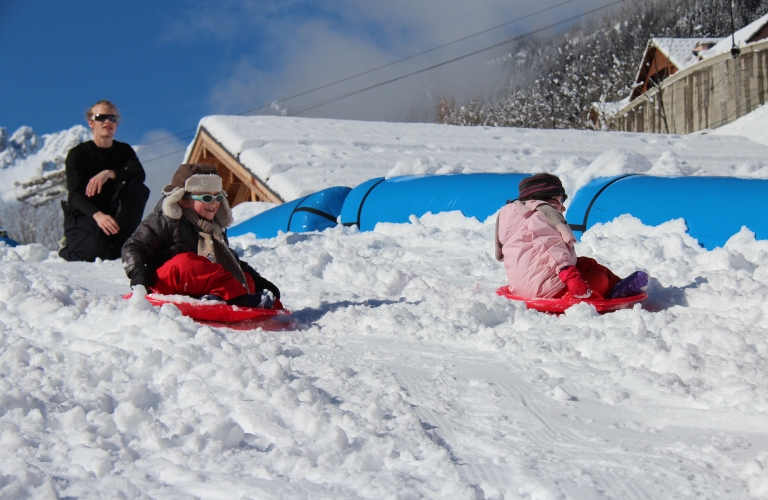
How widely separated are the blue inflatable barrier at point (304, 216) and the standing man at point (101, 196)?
92.2 inches

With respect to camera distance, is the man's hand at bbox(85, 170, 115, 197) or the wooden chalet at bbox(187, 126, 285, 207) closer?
the man's hand at bbox(85, 170, 115, 197)

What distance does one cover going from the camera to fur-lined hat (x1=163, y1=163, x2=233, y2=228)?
11.2 feet

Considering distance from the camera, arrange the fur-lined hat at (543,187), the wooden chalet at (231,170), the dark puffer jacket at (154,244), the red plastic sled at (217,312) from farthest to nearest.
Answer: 1. the wooden chalet at (231,170)
2. the fur-lined hat at (543,187)
3. the dark puffer jacket at (154,244)
4. the red plastic sled at (217,312)

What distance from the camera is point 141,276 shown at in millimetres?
3248

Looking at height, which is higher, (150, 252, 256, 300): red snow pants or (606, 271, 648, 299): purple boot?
(150, 252, 256, 300): red snow pants

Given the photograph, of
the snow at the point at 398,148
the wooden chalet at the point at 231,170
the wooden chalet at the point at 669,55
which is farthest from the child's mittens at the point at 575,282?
the wooden chalet at the point at 669,55

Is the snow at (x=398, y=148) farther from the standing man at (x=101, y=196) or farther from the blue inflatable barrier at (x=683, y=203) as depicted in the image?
the standing man at (x=101, y=196)

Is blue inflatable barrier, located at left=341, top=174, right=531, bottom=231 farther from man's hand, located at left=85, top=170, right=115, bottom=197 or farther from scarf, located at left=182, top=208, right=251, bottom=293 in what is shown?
scarf, located at left=182, top=208, right=251, bottom=293

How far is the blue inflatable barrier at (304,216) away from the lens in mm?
7723

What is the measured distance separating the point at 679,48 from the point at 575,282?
93.3ft

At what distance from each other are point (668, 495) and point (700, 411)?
0.61 metres

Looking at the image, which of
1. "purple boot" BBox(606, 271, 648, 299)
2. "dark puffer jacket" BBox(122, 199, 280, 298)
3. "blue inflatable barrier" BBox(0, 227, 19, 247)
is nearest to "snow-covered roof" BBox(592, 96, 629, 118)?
"blue inflatable barrier" BBox(0, 227, 19, 247)

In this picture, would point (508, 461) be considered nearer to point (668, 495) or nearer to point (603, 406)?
point (668, 495)

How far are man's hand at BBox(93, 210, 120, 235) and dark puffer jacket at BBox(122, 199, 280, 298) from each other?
1.84m
